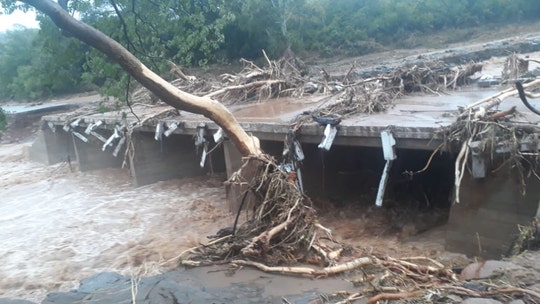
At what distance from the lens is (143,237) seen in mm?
9281

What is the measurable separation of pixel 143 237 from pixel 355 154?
14.5 ft

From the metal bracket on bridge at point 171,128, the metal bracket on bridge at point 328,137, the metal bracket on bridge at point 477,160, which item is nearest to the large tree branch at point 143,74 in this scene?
the metal bracket on bridge at point 328,137

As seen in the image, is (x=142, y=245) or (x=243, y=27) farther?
(x=243, y=27)

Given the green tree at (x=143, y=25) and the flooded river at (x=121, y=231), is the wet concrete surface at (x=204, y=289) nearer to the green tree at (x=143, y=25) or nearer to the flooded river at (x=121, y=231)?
the flooded river at (x=121, y=231)

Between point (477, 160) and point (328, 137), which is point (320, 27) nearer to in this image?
point (328, 137)

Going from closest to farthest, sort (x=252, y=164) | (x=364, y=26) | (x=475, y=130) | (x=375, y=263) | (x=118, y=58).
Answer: (x=118, y=58) → (x=375, y=263) → (x=475, y=130) → (x=252, y=164) → (x=364, y=26)

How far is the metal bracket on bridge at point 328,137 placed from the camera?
7.96 metres

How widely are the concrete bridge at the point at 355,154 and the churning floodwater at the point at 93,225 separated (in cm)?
78

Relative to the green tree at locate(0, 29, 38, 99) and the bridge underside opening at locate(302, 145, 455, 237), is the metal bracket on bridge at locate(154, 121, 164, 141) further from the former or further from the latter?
the green tree at locate(0, 29, 38, 99)

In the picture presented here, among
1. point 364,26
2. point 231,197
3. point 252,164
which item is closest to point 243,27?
point 364,26

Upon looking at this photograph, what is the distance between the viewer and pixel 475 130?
637 cm

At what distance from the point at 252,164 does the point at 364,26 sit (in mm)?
26104

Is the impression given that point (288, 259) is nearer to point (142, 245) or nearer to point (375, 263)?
point (375, 263)

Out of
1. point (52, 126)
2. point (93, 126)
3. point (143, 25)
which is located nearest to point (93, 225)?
point (143, 25)
